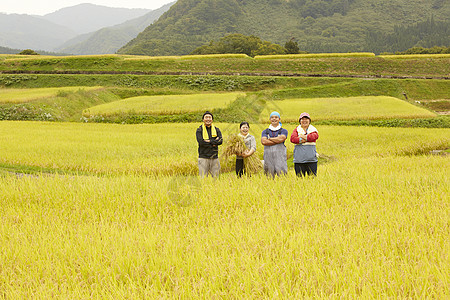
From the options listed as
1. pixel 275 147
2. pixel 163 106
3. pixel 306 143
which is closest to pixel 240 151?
pixel 275 147

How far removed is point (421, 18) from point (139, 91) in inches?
6134

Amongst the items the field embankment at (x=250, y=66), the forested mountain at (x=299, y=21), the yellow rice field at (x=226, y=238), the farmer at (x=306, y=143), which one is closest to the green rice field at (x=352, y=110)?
the farmer at (x=306, y=143)

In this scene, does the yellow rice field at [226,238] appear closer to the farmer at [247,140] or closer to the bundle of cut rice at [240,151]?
the farmer at [247,140]

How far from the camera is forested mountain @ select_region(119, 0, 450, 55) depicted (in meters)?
126

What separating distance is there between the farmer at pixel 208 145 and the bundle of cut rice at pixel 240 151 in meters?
0.50

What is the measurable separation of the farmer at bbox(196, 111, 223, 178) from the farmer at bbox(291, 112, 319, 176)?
175 centimetres

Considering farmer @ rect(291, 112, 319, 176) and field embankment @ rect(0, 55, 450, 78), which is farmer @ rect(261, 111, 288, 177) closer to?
farmer @ rect(291, 112, 319, 176)

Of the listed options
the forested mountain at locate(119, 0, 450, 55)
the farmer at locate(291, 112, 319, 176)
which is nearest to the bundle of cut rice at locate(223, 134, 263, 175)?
the farmer at locate(291, 112, 319, 176)

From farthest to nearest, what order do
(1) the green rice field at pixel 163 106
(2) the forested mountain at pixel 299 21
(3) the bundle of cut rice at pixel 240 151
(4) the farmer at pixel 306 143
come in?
(2) the forested mountain at pixel 299 21 → (1) the green rice field at pixel 163 106 → (3) the bundle of cut rice at pixel 240 151 → (4) the farmer at pixel 306 143

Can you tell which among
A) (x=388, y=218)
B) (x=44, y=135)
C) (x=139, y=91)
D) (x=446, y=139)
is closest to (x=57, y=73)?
(x=139, y=91)

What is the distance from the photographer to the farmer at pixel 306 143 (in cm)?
646

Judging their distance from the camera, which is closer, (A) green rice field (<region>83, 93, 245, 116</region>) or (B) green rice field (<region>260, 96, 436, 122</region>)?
(B) green rice field (<region>260, 96, 436, 122</region>)

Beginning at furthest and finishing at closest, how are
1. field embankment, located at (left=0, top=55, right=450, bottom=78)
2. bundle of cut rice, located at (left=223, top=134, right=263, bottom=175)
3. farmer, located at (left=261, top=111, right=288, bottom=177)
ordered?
field embankment, located at (left=0, top=55, right=450, bottom=78) → bundle of cut rice, located at (left=223, top=134, right=263, bottom=175) → farmer, located at (left=261, top=111, right=288, bottom=177)

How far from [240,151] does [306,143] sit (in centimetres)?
163
